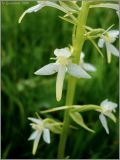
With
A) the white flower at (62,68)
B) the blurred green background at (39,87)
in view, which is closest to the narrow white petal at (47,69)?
the white flower at (62,68)

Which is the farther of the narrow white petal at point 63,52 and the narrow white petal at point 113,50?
the narrow white petal at point 113,50

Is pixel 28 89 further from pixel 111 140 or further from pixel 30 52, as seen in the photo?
pixel 111 140

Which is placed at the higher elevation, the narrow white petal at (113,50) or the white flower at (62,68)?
the narrow white petal at (113,50)

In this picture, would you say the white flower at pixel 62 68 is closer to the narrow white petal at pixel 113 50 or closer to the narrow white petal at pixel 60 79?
the narrow white petal at pixel 60 79

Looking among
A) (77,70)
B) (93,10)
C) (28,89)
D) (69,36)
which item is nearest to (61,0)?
(77,70)

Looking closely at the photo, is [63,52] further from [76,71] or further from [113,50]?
[113,50]

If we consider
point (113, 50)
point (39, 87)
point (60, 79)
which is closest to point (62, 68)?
point (60, 79)
